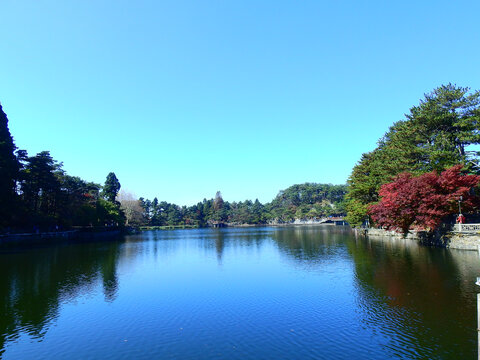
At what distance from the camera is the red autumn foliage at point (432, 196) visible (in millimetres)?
26562

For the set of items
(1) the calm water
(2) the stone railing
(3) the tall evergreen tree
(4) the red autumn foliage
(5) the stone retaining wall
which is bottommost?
(1) the calm water

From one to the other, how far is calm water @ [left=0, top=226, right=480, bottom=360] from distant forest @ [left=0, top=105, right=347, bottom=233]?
29.7m

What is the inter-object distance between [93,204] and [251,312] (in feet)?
241

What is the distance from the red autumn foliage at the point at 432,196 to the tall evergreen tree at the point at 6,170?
160 ft

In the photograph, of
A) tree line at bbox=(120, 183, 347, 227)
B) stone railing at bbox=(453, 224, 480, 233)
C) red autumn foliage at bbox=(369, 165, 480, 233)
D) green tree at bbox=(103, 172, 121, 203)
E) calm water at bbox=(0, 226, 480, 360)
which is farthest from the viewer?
tree line at bbox=(120, 183, 347, 227)

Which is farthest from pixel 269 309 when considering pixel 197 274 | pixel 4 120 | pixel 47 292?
pixel 4 120

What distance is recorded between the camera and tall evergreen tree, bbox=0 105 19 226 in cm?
4106

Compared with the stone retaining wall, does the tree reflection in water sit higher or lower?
lower

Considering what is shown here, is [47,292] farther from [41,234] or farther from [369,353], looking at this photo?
[41,234]

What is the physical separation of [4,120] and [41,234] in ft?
67.5

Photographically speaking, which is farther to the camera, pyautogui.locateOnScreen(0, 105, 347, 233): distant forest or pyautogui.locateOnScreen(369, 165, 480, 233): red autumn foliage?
pyautogui.locateOnScreen(0, 105, 347, 233): distant forest

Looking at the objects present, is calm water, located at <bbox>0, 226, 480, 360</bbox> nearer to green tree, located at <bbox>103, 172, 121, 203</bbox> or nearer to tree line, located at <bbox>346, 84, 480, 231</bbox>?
tree line, located at <bbox>346, 84, 480, 231</bbox>

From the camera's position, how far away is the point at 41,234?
5325 cm

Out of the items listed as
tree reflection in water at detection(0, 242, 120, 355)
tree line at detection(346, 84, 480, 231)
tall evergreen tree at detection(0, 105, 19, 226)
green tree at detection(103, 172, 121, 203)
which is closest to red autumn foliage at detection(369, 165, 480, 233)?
tree line at detection(346, 84, 480, 231)
